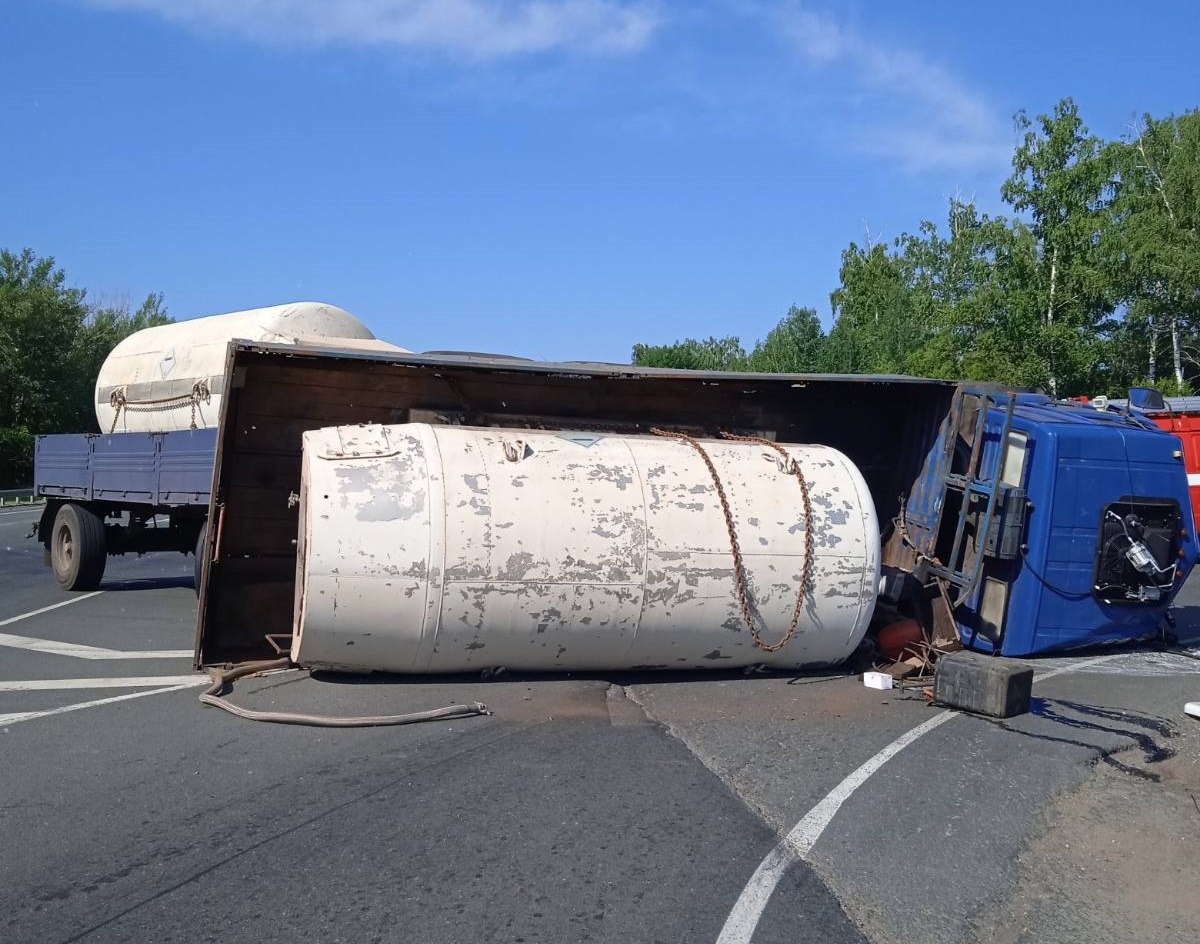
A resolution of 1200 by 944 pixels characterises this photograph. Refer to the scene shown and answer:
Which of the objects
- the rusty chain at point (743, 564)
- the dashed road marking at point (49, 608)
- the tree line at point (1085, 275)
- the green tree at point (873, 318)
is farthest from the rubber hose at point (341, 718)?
the green tree at point (873, 318)

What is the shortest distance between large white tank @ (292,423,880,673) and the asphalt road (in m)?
0.37

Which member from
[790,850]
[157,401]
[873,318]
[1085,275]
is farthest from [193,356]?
[873,318]

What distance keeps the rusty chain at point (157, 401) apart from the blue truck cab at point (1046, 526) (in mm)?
7496

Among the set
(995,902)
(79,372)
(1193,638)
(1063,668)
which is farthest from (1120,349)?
(79,372)

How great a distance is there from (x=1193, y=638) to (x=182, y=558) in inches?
673

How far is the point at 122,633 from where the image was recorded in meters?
10.8

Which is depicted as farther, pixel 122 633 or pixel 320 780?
pixel 122 633

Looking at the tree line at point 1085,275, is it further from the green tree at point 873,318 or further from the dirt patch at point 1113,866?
the dirt patch at point 1113,866

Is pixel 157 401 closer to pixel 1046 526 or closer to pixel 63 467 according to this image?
pixel 63 467

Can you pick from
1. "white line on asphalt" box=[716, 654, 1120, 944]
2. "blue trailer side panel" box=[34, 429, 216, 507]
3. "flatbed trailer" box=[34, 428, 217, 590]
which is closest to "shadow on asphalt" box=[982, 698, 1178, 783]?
"white line on asphalt" box=[716, 654, 1120, 944]

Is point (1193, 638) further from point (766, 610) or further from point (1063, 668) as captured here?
point (766, 610)

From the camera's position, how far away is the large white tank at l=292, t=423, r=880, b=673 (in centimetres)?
739

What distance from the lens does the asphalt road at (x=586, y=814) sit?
4.35 metres

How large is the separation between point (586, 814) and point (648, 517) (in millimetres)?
2889
